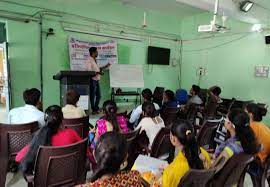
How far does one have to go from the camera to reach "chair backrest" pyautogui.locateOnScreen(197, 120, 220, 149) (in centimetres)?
302

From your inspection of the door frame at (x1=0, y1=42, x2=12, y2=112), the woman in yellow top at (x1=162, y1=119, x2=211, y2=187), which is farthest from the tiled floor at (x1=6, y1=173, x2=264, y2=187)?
the door frame at (x1=0, y1=42, x2=12, y2=112)

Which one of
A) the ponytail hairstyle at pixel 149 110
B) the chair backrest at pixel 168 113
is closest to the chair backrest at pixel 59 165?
the ponytail hairstyle at pixel 149 110

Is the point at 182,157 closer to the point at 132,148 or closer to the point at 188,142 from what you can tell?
the point at 188,142

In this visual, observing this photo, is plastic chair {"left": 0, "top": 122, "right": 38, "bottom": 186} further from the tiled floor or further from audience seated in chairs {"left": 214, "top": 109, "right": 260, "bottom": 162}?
audience seated in chairs {"left": 214, "top": 109, "right": 260, "bottom": 162}

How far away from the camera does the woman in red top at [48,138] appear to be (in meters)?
1.87

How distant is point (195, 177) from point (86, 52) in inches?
221

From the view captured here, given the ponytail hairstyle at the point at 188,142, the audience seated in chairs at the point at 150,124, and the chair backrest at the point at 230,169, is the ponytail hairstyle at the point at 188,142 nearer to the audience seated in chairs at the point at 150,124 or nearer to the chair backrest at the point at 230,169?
the chair backrest at the point at 230,169

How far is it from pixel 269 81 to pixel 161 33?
3.69 meters

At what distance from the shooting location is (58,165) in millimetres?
1811

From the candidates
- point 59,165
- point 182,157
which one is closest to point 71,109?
point 59,165

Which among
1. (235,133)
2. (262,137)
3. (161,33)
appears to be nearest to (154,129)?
(235,133)

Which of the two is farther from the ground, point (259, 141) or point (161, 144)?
point (259, 141)

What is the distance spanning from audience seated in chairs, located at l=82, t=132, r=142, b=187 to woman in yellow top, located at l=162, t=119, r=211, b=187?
38cm

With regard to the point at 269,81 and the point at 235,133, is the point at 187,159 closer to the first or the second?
the point at 235,133
